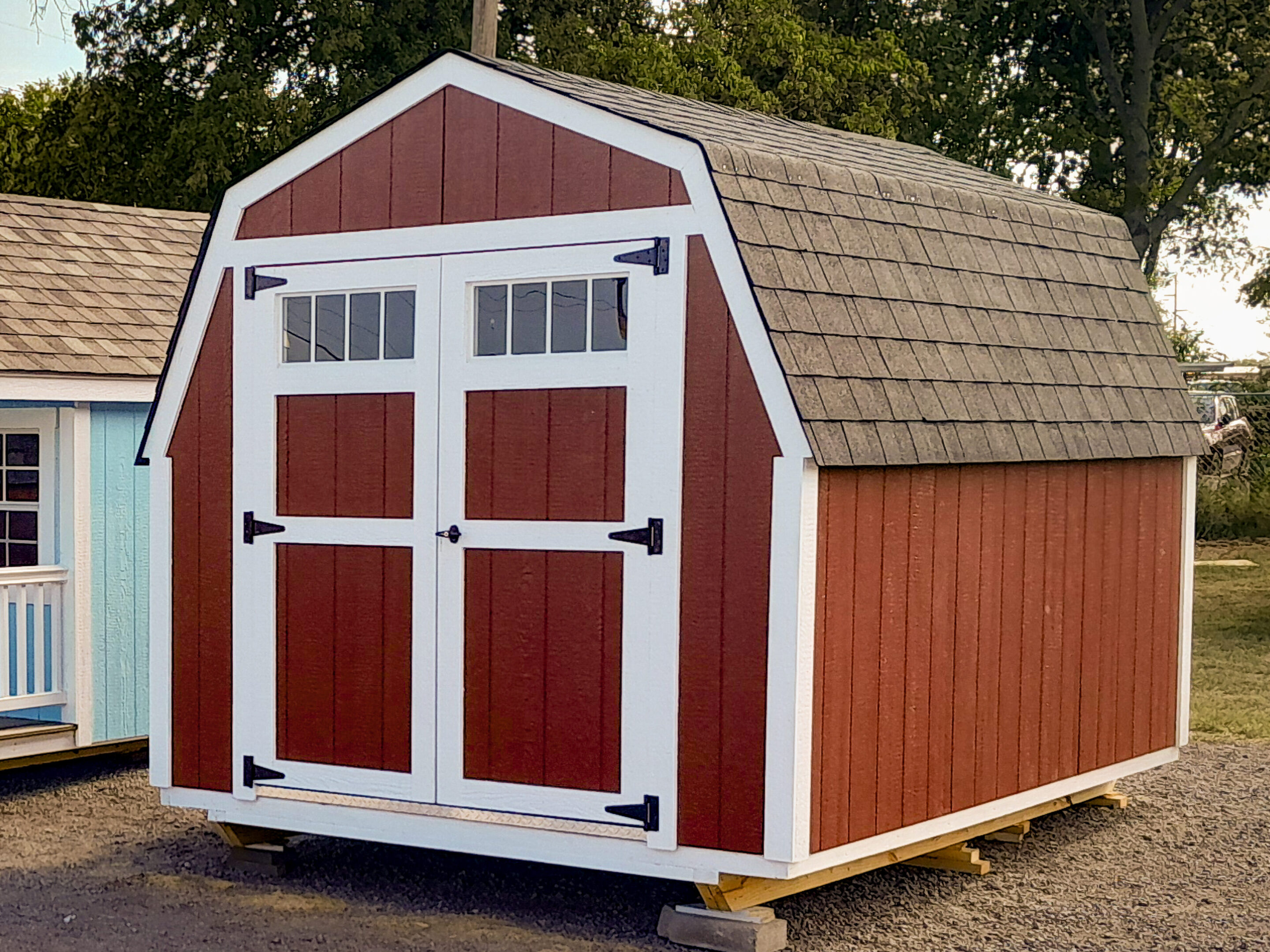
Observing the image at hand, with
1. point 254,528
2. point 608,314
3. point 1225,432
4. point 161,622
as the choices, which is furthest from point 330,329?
point 1225,432

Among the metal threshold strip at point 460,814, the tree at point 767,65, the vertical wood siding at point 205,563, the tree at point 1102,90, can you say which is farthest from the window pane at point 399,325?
the tree at point 1102,90

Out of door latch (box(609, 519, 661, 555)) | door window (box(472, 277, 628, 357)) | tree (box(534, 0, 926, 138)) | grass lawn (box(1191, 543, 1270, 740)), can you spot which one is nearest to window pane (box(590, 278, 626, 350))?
door window (box(472, 277, 628, 357))

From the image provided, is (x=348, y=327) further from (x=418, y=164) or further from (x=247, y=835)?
(x=247, y=835)

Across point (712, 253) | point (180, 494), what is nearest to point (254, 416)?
point (180, 494)

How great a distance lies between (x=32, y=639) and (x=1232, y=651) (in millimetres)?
9321

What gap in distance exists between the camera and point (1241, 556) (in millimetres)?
20750

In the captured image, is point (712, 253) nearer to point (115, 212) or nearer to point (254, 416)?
point (254, 416)

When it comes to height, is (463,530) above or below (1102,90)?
below

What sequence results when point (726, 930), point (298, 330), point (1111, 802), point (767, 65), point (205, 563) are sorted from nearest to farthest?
point (726, 930) < point (298, 330) < point (205, 563) < point (1111, 802) < point (767, 65)

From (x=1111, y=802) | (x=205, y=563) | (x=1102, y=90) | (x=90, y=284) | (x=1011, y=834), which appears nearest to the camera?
(x=205, y=563)

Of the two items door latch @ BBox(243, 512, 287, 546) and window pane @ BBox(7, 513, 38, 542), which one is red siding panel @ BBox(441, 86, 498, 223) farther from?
window pane @ BBox(7, 513, 38, 542)

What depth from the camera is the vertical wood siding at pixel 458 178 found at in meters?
6.31

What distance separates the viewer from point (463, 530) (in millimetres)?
6551

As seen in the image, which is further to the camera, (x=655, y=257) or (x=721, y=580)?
(x=655, y=257)
